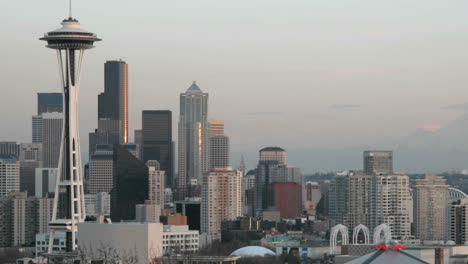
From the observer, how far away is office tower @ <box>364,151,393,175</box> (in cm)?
16062

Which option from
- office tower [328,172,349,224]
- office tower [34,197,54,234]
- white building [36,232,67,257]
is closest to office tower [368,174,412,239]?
office tower [328,172,349,224]

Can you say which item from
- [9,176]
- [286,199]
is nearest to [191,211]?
[9,176]

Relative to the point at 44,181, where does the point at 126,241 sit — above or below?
below

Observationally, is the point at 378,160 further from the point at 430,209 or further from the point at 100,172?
the point at 100,172

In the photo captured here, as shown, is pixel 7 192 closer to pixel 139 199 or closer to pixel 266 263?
pixel 139 199

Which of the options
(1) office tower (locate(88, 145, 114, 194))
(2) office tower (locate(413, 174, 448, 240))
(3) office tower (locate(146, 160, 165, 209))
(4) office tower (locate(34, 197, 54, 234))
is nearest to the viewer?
(4) office tower (locate(34, 197, 54, 234))

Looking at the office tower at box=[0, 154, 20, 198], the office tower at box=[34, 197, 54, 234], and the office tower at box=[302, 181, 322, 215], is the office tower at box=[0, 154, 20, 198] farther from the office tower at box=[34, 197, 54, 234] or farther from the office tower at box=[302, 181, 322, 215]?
the office tower at box=[302, 181, 322, 215]

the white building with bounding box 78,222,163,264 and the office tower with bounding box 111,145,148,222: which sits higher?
the office tower with bounding box 111,145,148,222

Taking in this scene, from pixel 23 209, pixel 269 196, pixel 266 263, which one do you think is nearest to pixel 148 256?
pixel 266 263

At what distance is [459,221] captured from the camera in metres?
125

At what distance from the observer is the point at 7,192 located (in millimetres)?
141750

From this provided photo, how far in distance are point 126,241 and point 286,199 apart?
110383mm

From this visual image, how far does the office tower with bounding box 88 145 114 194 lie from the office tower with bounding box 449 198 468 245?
48360mm

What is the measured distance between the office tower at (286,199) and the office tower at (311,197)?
1883 mm
